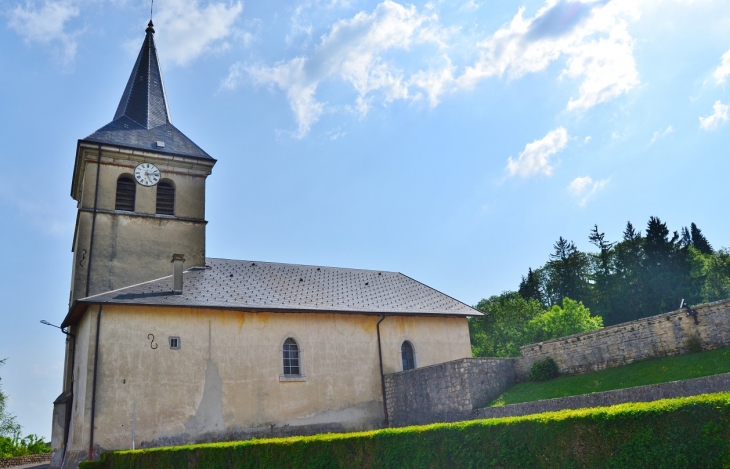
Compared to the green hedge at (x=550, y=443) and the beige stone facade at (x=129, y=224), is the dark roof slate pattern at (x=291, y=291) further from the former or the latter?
the green hedge at (x=550, y=443)

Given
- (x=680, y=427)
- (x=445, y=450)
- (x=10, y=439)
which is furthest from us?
(x=10, y=439)

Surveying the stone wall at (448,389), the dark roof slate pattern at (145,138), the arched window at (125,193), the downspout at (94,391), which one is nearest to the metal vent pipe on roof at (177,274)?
the downspout at (94,391)

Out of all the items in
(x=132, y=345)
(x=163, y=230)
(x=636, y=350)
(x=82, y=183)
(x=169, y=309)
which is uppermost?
(x=82, y=183)

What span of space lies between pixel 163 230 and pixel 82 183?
4211 mm

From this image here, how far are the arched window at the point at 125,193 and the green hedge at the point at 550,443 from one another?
16207mm

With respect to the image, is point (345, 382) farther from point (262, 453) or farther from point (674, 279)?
point (674, 279)

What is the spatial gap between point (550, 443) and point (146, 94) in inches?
1090

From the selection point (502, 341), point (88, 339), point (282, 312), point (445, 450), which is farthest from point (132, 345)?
point (502, 341)

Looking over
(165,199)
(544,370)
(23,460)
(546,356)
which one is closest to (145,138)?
(165,199)

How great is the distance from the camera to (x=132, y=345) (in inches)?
781

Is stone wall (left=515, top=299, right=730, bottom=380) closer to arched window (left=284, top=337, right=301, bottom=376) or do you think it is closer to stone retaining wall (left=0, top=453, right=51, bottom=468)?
arched window (left=284, top=337, right=301, bottom=376)

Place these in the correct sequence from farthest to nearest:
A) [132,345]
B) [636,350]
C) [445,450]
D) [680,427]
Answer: [132,345] → [636,350] → [445,450] → [680,427]

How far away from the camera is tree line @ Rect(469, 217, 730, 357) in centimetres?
5009

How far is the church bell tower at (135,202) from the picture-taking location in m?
23.8
